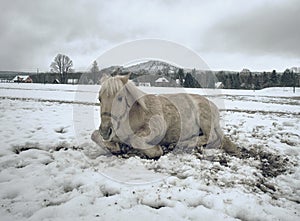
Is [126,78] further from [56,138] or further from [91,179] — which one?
[56,138]

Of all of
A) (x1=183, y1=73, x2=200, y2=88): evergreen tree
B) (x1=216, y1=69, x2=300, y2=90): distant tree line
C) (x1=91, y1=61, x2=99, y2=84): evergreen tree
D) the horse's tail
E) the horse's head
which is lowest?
the horse's tail

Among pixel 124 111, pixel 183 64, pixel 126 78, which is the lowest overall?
pixel 124 111

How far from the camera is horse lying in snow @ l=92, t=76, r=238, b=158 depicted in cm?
370

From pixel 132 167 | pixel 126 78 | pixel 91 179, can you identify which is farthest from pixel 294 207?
pixel 126 78

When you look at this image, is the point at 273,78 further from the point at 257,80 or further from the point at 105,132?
the point at 105,132

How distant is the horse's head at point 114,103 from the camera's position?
140 inches

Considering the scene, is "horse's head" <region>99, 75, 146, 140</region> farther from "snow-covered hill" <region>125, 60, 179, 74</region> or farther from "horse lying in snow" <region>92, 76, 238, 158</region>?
"snow-covered hill" <region>125, 60, 179, 74</region>

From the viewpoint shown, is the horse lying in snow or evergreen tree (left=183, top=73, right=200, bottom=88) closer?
the horse lying in snow

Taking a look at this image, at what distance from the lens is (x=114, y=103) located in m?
3.67

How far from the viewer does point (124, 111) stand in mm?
3848

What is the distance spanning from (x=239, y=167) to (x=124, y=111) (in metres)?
2.26

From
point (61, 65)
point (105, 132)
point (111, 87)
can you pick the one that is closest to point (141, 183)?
point (105, 132)

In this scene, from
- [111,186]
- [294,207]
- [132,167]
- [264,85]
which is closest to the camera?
[294,207]

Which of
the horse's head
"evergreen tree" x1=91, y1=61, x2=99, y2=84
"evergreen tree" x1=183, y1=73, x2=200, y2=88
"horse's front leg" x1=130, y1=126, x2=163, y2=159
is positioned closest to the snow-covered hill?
"evergreen tree" x1=91, y1=61, x2=99, y2=84
